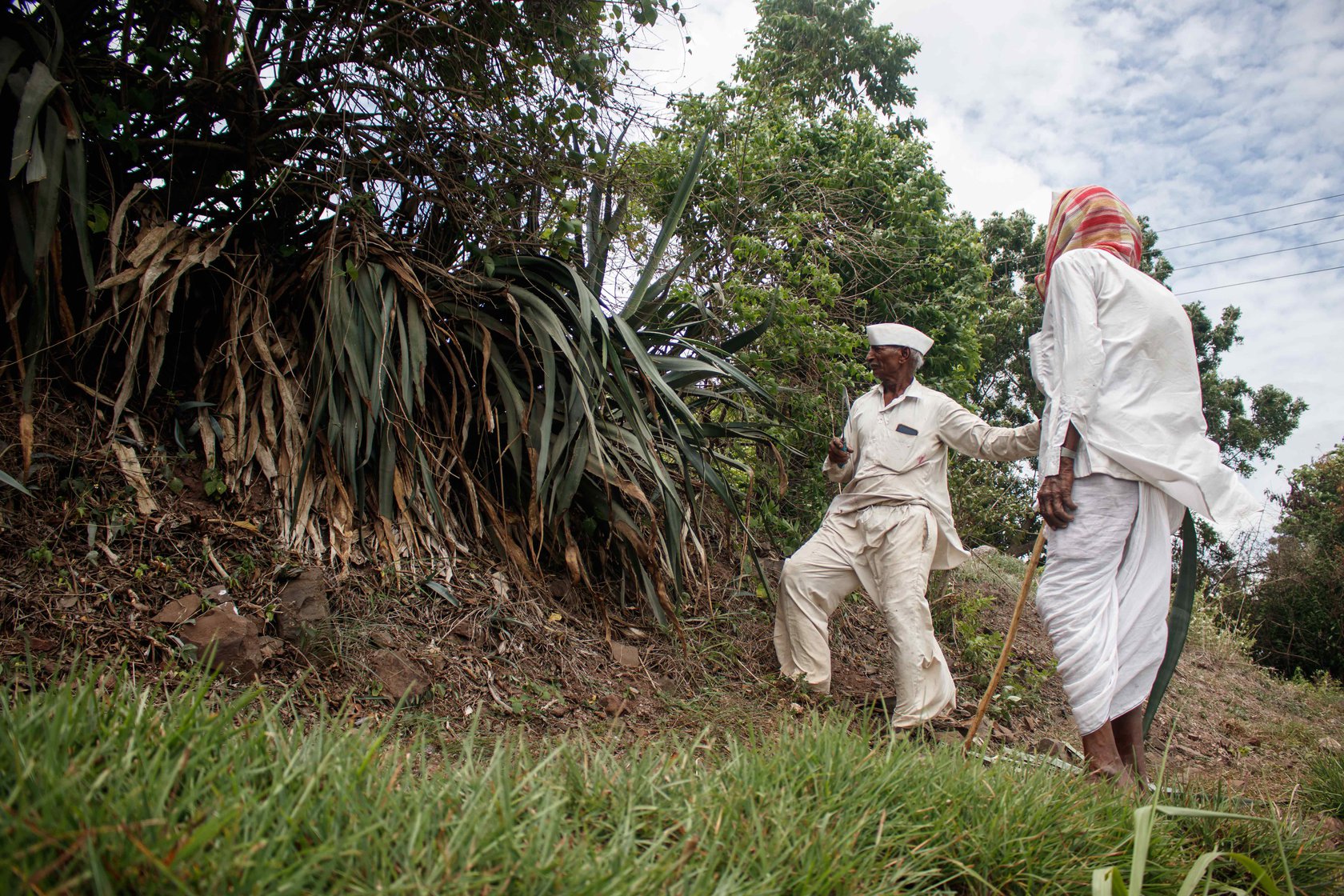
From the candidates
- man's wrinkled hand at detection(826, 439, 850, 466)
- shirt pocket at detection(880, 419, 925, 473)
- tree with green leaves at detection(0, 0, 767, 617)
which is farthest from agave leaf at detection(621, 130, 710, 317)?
shirt pocket at detection(880, 419, 925, 473)

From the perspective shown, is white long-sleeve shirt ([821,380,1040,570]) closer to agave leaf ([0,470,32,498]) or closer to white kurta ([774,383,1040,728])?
white kurta ([774,383,1040,728])

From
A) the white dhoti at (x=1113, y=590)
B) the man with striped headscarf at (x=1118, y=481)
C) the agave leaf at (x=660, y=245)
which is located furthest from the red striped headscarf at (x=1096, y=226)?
the agave leaf at (x=660, y=245)

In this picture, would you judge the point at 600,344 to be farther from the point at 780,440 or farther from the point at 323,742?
the point at 323,742

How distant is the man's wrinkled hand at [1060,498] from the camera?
11.3 ft

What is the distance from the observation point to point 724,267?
6891 millimetres

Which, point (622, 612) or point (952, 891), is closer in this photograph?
point (952, 891)

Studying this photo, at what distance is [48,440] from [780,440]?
3903 mm

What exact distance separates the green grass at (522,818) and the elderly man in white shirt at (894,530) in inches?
65.5

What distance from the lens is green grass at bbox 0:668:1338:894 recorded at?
129 centimetres

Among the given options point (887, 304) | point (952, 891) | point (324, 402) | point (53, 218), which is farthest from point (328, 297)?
point (887, 304)

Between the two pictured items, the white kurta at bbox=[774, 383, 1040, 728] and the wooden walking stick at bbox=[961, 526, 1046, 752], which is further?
the white kurta at bbox=[774, 383, 1040, 728]

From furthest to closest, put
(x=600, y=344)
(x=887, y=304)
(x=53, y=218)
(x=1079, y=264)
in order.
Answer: (x=887, y=304) < (x=600, y=344) < (x=1079, y=264) < (x=53, y=218)

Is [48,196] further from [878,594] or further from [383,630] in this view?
[878,594]

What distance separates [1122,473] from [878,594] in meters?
1.45
